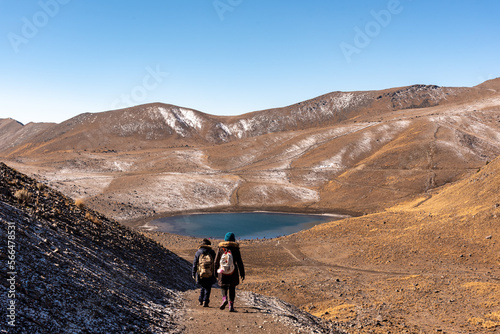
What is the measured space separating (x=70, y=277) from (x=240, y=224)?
48866mm

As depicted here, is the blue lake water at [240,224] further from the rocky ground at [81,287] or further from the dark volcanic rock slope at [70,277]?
the rocky ground at [81,287]

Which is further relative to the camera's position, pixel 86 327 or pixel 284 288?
pixel 284 288

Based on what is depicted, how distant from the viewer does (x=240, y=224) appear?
184ft

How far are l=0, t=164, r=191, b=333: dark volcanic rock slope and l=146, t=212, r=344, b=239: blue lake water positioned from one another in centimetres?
3427

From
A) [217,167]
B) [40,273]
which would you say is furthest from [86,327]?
[217,167]

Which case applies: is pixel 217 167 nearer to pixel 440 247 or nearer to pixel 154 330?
pixel 440 247

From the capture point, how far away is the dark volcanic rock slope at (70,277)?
6246 millimetres

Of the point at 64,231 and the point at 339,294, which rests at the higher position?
the point at 64,231

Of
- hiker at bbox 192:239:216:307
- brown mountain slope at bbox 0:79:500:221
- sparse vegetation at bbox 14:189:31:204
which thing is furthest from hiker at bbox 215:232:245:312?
brown mountain slope at bbox 0:79:500:221

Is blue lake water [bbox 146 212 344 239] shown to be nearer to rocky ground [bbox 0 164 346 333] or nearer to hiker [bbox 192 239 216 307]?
rocky ground [bbox 0 164 346 333]

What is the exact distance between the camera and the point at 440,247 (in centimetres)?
2645

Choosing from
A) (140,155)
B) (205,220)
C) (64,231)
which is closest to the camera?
(64,231)

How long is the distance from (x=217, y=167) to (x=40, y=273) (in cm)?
10037

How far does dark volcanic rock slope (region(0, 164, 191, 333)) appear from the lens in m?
6.25
